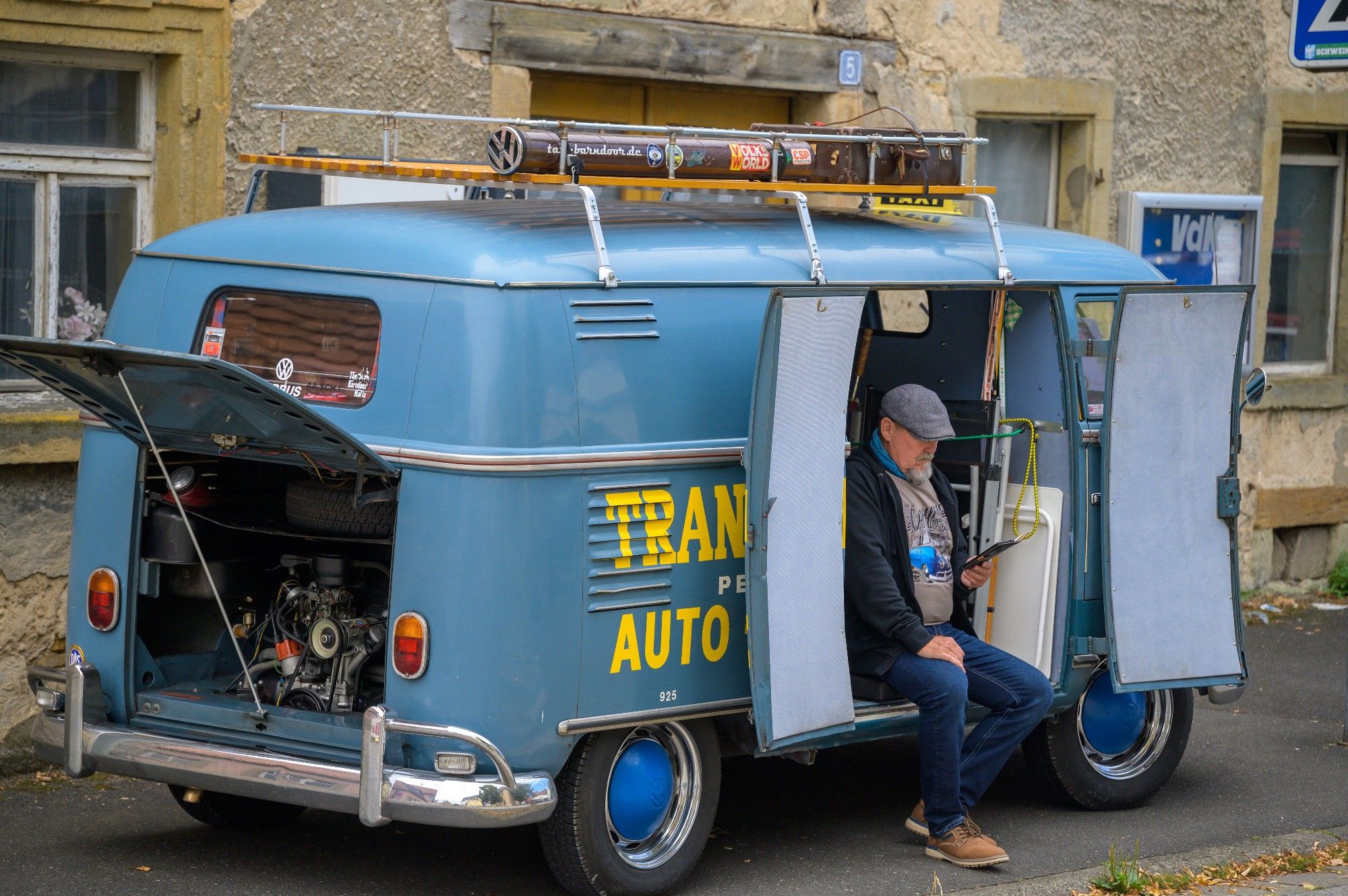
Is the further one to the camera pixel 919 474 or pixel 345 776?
pixel 919 474

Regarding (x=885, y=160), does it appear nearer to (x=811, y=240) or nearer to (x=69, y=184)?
(x=811, y=240)

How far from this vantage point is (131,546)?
5.66 metres

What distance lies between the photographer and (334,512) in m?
5.60

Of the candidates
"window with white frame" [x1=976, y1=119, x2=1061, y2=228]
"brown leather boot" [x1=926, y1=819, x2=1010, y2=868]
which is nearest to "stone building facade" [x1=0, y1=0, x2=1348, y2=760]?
"window with white frame" [x1=976, y1=119, x2=1061, y2=228]

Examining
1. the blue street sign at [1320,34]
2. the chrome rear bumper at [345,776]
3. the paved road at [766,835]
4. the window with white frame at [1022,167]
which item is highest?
the blue street sign at [1320,34]

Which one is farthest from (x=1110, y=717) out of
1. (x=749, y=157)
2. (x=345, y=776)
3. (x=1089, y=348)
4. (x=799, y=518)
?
(x=345, y=776)

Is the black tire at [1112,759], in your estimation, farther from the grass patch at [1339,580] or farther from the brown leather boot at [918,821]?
the grass patch at [1339,580]

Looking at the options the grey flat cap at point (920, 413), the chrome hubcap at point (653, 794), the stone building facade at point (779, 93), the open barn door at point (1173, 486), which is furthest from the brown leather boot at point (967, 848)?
the stone building facade at point (779, 93)

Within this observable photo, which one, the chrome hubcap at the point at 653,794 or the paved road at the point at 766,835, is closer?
the chrome hubcap at the point at 653,794

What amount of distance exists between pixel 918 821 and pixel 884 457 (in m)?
1.24

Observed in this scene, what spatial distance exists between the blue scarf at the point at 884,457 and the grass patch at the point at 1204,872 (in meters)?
1.40

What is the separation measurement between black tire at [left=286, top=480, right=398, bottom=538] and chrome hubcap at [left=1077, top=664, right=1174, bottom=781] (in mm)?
2710

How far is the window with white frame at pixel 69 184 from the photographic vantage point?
7.34m

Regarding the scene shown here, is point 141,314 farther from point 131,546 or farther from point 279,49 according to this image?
point 279,49
